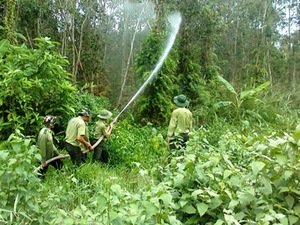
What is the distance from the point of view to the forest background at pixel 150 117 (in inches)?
84.1

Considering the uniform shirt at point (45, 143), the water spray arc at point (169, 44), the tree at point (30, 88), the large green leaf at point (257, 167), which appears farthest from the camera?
the water spray arc at point (169, 44)

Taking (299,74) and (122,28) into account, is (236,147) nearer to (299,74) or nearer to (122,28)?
(122,28)

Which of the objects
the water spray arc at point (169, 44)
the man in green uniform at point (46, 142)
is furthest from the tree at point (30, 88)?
the water spray arc at point (169, 44)

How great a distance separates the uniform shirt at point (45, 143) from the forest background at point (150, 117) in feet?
0.67

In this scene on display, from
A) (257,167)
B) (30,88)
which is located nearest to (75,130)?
(30,88)

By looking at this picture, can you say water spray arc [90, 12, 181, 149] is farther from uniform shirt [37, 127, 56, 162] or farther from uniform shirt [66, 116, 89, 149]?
uniform shirt [37, 127, 56, 162]

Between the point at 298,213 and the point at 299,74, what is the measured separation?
29301 millimetres

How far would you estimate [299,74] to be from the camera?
94.2 ft

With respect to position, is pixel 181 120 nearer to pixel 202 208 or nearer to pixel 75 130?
pixel 75 130

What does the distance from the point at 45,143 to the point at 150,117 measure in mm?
5368

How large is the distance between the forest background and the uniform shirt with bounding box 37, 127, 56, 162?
21cm

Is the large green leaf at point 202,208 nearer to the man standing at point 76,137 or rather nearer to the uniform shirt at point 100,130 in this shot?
the man standing at point 76,137

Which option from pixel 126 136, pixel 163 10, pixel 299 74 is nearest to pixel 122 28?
pixel 163 10

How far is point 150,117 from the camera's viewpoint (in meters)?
10.6
